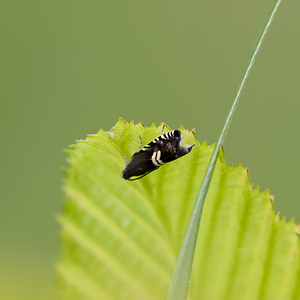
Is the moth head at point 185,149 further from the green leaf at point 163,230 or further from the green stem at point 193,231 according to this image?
the green stem at point 193,231

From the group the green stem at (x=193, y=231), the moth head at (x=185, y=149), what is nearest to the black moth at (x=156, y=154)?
the moth head at (x=185, y=149)

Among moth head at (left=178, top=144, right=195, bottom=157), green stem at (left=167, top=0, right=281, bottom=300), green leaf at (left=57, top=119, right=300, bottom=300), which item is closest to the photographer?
green stem at (left=167, top=0, right=281, bottom=300)

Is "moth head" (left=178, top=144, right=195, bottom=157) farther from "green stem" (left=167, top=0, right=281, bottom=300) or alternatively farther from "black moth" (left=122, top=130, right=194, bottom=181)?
"green stem" (left=167, top=0, right=281, bottom=300)

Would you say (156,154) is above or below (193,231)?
above

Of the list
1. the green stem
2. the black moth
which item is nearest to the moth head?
the black moth

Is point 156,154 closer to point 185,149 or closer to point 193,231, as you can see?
point 185,149

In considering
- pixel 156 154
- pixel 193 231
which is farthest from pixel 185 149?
pixel 193 231
